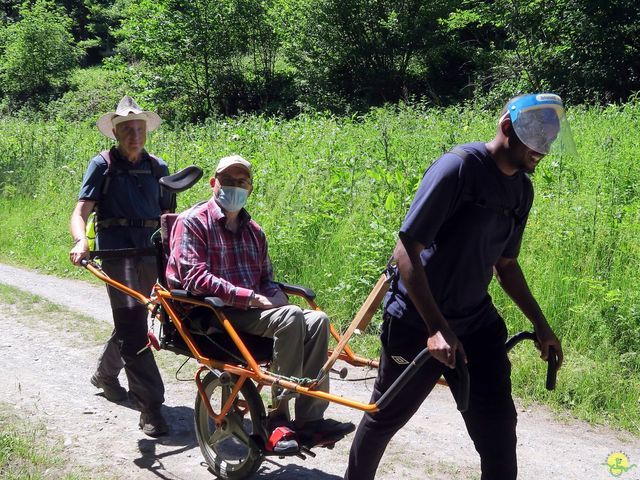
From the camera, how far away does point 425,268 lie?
11.0 ft

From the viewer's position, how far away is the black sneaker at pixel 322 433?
13.8 ft

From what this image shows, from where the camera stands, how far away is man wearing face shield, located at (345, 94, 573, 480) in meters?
3.18

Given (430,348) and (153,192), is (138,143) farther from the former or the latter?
(430,348)

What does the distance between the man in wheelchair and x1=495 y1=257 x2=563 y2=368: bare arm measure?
1106 mm

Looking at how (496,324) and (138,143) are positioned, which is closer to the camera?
(496,324)

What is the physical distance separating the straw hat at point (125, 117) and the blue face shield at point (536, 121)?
317 centimetres

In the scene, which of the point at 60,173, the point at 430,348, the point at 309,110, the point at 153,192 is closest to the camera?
the point at 430,348

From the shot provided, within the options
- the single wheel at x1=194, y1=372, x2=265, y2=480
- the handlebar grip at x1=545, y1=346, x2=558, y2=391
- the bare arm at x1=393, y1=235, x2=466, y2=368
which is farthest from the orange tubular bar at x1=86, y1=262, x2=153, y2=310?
the handlebar grip at x1=545, y1=346, x2=558, y2=391

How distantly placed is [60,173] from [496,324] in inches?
528

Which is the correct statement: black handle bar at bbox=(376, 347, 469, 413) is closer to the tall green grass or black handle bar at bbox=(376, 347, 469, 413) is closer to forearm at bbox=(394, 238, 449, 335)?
forearm at bbox=(394, 238, 449, 335)

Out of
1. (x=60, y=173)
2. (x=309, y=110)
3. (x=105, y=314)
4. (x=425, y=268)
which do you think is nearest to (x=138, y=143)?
(x=425, y=268)

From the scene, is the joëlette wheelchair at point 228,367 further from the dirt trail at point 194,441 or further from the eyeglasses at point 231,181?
the eyeglasses at point 231,181

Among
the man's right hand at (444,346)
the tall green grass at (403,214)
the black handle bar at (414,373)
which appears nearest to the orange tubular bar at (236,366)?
the black handle bar at (414,373)

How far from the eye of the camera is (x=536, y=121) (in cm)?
321
